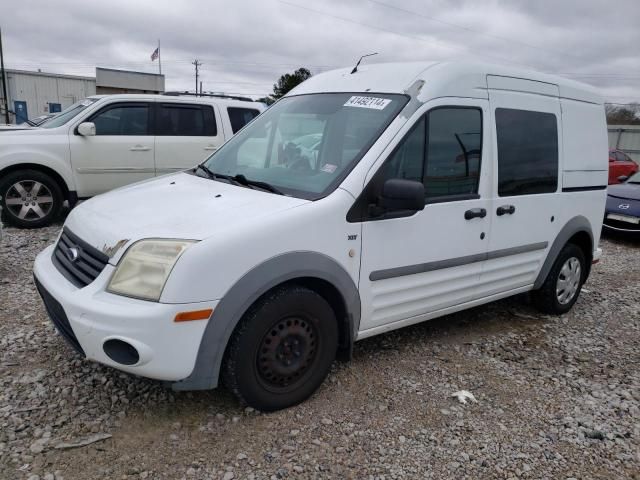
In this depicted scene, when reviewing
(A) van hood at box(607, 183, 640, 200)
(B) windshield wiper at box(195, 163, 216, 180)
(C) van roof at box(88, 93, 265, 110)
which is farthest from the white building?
(B) windshield wiper at box(195, 163, 216, 180)

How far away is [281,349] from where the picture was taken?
2.88 metres

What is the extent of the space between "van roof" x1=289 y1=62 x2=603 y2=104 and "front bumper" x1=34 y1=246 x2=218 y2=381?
188 centimetres

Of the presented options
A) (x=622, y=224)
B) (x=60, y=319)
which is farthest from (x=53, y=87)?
(x=60, y=319)

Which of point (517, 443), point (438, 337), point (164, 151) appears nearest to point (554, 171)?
point (438, 337)

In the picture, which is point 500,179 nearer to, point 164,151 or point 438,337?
point 438,337

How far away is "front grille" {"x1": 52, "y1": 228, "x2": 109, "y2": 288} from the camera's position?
2.69 meters

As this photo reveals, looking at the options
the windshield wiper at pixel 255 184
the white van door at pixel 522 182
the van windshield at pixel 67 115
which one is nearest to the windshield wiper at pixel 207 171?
the windshield wiper at pixel 255 184

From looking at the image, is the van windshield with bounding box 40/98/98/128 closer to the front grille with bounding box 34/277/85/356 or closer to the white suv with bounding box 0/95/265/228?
the white suv with bounding box 0/95/265/228

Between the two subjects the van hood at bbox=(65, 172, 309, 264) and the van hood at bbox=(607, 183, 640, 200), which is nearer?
the van hood at bbox=(65, 172, 309, 264)

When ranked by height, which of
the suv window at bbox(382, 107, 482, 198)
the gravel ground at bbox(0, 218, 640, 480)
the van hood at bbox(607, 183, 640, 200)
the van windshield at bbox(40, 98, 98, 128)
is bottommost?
the gravel ground at bbox(0, 218, 640, 480)

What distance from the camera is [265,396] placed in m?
2.88

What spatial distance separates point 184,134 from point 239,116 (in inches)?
36.5

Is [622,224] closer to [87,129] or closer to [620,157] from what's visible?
[87,129]

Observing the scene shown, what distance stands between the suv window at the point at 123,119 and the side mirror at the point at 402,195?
18.5 feet
